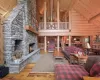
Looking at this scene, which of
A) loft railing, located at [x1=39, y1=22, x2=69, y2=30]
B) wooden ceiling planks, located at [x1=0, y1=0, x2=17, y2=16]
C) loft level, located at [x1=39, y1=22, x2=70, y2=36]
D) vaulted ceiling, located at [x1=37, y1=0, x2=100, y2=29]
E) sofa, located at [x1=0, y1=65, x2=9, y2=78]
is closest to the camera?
sofa, located at [x1=0, y1=65, x2=9, y2=78]

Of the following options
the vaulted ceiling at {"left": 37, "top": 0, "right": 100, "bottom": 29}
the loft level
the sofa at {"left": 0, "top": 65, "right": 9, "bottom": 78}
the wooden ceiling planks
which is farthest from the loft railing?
the sofa at {"left": 0, "top": 65, "right": 9, "bottom": 78}

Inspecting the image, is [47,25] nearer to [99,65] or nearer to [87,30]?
[87,30]

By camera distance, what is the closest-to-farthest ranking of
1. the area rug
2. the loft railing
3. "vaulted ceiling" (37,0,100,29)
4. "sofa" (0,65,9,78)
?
"sofa" (0,65,9,78) → the area rug → "vaulted ceiling" (37,0,100,29) → the loft railing

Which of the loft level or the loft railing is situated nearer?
the loft level

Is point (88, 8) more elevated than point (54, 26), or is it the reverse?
point (88, 8)

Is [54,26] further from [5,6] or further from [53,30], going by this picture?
[5,6]

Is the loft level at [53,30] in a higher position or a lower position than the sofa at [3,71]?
higher

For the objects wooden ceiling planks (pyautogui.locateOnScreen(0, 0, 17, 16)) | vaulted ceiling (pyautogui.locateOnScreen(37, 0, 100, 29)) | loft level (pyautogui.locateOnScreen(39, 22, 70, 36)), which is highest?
vaulted ceiling (pyautogui.locateOnScreen(37, 0, 100, 29))

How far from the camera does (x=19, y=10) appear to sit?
5812mm

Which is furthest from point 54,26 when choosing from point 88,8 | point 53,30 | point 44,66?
point 44,66

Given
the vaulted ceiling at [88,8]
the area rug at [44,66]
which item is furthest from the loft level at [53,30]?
the area rug at [44,66]

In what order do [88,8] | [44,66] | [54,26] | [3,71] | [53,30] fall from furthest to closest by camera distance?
[54,26] < [53,30] < [88,8] < [44,66] < [3,71]

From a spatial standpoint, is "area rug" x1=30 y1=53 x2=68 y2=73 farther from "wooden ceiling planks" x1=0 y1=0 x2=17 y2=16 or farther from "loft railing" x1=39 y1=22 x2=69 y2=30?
"loft railing" x1=39 y1=22 x2=69 y2=30

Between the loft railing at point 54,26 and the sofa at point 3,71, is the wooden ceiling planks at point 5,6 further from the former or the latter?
the loft railing at point 54,26
